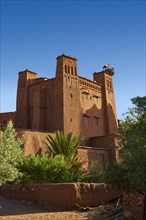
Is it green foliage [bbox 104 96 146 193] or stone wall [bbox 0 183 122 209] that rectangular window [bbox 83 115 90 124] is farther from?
green foliage [bbox 104 96 146 193]

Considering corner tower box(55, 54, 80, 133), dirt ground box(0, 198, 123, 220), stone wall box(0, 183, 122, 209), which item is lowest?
dirt ground box(0, 198, 123, 220)

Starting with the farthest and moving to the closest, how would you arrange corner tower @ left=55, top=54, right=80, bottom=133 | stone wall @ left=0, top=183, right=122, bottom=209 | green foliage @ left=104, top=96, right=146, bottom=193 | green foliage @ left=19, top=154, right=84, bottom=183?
corner tower @ left=55, top=54, right=80, bottom=133 < green foliage @ left=19, top=154, right=84, bottom=183 < stone wall @ left=0, top=183, right=122, bottom=209 < green foliage @ left=104, top=96, right=146, bottom=193

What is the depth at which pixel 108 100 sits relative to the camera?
4091cm

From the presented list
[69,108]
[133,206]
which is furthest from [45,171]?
[69,108]

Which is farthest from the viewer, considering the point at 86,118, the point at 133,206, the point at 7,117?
the point at 7,117

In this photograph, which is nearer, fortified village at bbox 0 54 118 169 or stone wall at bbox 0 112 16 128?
fortified village at bbox 0 54 118 169

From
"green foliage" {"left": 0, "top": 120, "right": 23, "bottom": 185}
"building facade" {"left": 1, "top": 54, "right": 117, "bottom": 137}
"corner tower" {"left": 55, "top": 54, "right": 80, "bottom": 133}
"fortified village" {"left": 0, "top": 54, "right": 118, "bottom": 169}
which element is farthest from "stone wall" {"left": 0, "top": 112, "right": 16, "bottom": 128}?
"green foliage" {"left": 0, "top": 120, "right": 23, "bottom": 185}

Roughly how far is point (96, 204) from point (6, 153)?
18.8 feet

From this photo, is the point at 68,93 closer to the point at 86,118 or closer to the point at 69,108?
the point at 69,108

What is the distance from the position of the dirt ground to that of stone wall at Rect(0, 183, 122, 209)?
404mm

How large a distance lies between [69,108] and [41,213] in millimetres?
22116

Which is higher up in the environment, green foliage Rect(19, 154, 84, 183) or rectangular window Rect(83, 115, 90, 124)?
rectangular window Rect(83, 115, 90, 124)

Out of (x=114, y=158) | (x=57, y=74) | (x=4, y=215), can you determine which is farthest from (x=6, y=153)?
(x=57, y=74)

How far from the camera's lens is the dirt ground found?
11695 millimetres
